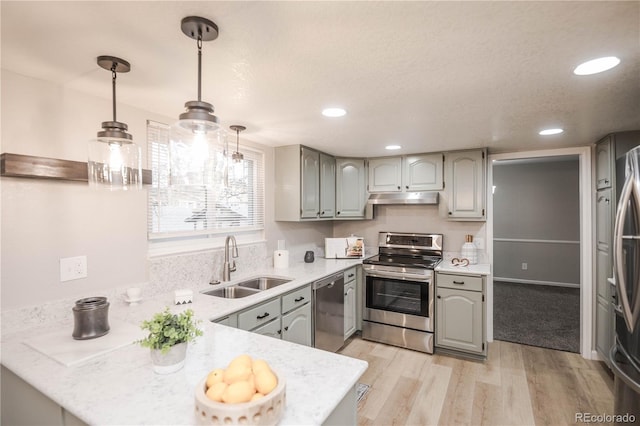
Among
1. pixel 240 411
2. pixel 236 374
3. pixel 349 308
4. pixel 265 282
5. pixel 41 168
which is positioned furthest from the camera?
pixel 349 308

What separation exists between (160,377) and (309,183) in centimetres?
247

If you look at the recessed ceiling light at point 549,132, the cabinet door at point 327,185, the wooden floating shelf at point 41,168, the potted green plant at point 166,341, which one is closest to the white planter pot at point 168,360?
the potted green plant at point 166,341

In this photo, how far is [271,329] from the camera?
2244 millimetres

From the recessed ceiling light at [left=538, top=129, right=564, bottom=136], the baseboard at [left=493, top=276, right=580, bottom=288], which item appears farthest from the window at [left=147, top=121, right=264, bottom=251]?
→ the baseboard at [left=493, top=276, right=580, bottom=288]

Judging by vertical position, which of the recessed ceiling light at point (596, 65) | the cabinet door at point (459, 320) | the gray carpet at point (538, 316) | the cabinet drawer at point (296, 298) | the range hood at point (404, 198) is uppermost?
the recessed ceiling light at point (596, 65)

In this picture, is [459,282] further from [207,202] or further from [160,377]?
[160,377]

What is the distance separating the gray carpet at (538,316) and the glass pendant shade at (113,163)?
3979mm

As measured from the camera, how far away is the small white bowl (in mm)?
796

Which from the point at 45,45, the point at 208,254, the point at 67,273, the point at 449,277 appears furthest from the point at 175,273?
the point at 449,277

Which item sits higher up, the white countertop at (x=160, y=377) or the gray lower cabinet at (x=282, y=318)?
the white countertop at (x=160, y=377)

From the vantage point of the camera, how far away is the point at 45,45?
4.25 feet

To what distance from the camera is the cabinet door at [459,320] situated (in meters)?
3.05

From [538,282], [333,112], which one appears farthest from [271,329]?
[538,282]

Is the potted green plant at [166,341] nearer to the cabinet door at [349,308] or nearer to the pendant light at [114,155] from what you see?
the pendant light at [114,155]
